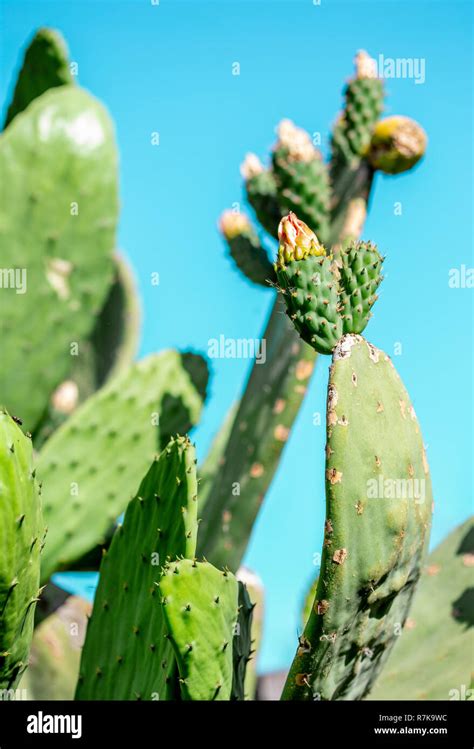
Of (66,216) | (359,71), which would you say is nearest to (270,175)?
(359,71)

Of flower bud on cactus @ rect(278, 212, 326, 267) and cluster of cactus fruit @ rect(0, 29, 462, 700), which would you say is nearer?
cluster of cactus fruit @ rect(0, 29, 462, 700)

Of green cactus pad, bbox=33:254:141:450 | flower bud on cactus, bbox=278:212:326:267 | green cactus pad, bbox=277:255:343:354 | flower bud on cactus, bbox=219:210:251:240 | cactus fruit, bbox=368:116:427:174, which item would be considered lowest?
green cactus pad, bbox=277:255:343:354

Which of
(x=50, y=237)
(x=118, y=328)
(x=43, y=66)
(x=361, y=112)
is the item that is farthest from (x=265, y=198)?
(x=118, y=328)

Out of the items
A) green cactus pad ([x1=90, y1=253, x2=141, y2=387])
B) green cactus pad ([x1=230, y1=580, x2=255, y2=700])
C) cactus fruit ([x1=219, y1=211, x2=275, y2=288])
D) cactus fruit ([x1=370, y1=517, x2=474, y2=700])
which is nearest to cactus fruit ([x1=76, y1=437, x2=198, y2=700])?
green cactus pad ([x1=230, y1=580, x2=255, y2=700])

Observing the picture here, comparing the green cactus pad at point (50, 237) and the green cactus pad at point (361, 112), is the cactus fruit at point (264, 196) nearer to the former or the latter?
the green cactus pad at point (361, 112)


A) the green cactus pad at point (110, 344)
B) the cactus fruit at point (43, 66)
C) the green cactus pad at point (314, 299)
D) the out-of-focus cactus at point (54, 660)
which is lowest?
the out-of-focus cactus at point (54, 660)

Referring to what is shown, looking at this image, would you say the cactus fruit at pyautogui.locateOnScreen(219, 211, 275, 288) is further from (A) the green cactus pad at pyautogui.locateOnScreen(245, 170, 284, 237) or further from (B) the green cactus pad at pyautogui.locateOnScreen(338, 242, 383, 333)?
(B) the green cactus pad at pyautogui.locateOnScreen(338, 242, 383, 333)

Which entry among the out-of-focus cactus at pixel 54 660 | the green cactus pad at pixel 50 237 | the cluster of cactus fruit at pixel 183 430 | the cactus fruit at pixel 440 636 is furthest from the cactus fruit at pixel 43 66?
the cactus fruit at pixel 440 636

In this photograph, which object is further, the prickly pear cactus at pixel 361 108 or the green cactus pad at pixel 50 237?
the prickly pear cactus at pixel 361 108
